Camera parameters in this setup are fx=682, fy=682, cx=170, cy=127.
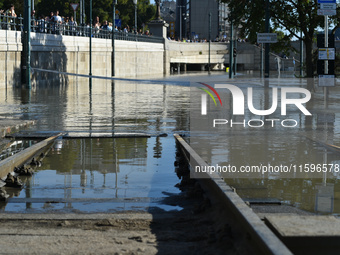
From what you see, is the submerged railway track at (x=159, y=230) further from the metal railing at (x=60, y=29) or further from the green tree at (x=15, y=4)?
the green tree at (x=15, y=4)

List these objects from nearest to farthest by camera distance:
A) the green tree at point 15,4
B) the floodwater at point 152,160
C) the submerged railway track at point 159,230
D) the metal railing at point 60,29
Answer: the submerged railway track at point 159,230 → the floodwater at point 152,160 → the metal railing at point 60,29 → the green tree at point 15,4

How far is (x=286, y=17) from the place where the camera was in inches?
1406

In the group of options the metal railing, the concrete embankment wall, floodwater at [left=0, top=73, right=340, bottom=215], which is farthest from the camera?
the metal railing

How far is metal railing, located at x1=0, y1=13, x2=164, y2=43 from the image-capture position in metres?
35.0

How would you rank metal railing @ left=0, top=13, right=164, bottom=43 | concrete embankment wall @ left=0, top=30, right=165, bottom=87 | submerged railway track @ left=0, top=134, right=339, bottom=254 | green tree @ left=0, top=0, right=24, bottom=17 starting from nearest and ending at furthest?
1. submerged railway track @ left=0, top=134, right=339, bottom=254
2. concrete embankment wall @ left=0, top=30, right=165, bottom=87
3. metal railing @ left=0, top=13, right=164, bottom=43
4. green tree @ left=0, top=0, right=24, bottom=17

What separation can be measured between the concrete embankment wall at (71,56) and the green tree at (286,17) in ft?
36.5

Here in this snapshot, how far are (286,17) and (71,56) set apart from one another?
1673 cm

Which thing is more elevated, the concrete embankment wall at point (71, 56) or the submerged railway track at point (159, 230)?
the concrete embankment wall at point (71, 56)

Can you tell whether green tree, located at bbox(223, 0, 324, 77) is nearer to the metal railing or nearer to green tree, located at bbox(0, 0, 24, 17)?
the metal railing

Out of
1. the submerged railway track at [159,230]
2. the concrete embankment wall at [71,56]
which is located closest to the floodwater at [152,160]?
the submerged railway track at [159,230]

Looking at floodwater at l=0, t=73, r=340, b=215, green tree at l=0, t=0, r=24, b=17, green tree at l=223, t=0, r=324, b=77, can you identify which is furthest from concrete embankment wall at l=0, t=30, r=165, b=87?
green tree at l=0, t=0, r=24, b=17

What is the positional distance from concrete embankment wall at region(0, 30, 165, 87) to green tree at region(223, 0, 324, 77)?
36.5ft

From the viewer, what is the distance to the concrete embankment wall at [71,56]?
33.8 meters

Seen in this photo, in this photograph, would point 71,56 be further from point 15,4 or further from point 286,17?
point 15,4
